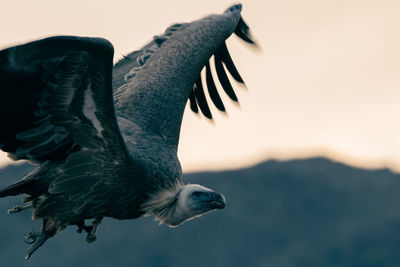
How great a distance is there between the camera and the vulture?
10.2 m

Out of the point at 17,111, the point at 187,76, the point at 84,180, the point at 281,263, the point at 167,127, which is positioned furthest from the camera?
the point at 281,263

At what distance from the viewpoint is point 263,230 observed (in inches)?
2874

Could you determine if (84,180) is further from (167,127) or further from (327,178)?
(327,178)

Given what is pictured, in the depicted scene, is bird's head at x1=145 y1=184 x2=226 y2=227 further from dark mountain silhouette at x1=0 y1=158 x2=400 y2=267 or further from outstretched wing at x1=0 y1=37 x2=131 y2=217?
dark mountain silhouette at x1=0 y1=158 x2=400 y2=267

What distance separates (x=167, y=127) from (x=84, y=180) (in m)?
2.16

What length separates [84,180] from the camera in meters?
11.4

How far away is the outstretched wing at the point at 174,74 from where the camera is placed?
1337cm

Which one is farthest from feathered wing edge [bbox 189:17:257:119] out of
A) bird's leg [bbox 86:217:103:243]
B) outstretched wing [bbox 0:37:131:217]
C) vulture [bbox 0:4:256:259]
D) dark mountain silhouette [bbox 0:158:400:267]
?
dark mountain silhouette [bbox 0:158:400:267]

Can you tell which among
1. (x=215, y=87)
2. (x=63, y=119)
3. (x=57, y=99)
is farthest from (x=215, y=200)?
(x=215, y=87)

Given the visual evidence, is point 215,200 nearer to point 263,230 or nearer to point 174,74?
point 174,74

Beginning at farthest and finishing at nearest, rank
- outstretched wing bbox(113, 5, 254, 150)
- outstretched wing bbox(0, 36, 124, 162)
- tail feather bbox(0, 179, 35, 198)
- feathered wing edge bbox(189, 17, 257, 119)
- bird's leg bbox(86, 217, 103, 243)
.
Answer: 1. feathered wing edge bbox(189, 17, 257, 119)
2. outstretched wing bbox(113, 5, 254, 150)
3. bird's leg bbox(86, 217, 103, 243)
4. tail feather bbox(0, 179, 35, 198)
5. outstretched wing bbox(0, 36, 124, 162)

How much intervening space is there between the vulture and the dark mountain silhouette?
174ft

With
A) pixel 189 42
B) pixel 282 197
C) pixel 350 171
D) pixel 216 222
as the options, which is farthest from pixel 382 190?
pixel 189 42

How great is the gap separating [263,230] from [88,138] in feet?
205
